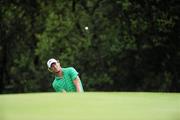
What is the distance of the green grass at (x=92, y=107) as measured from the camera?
27.8 inches

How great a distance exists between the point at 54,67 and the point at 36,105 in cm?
381

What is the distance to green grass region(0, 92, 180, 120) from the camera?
71cm

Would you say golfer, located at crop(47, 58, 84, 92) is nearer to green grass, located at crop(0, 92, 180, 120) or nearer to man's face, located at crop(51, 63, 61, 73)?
man's face, located at crop(51, 63, 61, 73)

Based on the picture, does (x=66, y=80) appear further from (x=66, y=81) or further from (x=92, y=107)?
(x=92, y=107)

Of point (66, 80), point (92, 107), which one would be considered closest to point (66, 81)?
point (66, 80)

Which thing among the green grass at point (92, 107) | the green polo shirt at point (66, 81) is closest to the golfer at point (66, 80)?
the green polo shirt at point (66, 81)

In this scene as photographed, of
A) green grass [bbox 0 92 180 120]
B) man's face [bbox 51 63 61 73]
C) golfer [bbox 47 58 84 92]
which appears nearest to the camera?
green grass [bbox 0 92 180 120]

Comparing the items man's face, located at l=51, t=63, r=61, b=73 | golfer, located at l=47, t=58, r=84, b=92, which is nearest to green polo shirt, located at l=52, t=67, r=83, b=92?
golfer, located at l=47, t=58, r=84, b=92

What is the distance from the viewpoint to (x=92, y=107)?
0.75 meters

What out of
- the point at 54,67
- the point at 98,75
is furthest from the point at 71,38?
the point at 54,67

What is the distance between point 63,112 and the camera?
0.73 meters

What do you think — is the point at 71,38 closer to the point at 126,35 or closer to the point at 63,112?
the point at 126,35

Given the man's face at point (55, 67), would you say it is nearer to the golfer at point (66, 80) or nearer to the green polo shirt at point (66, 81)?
the golfer at point (66, 80)

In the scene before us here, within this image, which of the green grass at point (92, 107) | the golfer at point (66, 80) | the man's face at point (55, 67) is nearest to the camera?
the green grass at point (92, 107)
